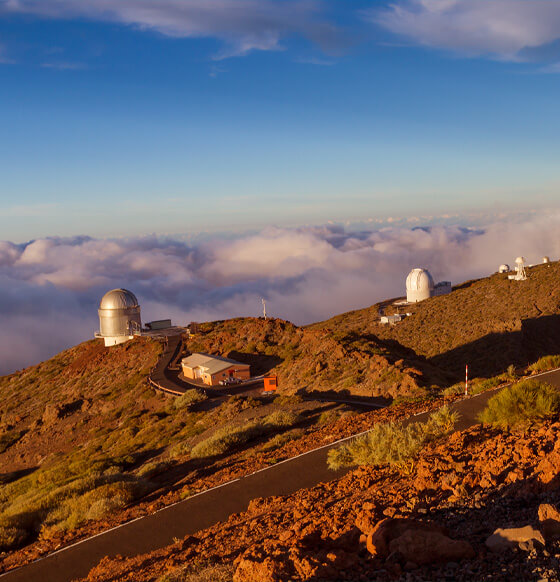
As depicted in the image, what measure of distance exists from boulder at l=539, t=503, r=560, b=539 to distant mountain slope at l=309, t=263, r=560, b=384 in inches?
640

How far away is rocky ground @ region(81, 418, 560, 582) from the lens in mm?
3836

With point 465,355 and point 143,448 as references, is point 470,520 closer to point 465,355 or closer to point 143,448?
point 143,448

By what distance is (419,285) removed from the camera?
63500mm

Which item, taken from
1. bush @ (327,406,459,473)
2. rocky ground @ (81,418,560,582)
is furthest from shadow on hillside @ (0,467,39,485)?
bush @ (327,406,459,473)

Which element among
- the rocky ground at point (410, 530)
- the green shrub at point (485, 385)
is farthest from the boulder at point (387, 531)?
the green shrub at point (485, 385)

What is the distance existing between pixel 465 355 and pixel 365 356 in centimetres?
1463

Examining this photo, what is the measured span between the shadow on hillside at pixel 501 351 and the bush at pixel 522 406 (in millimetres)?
22625

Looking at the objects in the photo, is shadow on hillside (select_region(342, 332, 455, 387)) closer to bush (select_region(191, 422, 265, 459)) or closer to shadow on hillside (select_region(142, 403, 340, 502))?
shadow on hillside (select_region(142, 403, 340, 502))

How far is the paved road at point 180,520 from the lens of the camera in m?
7.76

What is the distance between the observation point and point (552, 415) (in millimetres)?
8633

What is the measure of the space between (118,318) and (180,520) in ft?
137

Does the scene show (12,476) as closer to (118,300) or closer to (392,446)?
(392,446)

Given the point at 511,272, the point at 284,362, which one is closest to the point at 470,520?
the point at 284,362

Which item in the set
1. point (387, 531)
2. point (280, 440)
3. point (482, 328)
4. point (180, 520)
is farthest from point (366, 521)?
point (482, 328)
